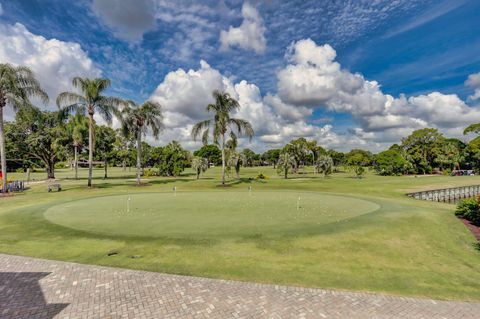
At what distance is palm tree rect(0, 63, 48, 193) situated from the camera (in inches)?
1038

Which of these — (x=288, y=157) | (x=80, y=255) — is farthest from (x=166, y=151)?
(x=80, y=255)

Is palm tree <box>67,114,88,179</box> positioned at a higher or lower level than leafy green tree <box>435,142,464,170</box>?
higher

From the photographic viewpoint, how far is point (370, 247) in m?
10.3

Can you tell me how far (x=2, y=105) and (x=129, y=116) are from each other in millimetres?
14361

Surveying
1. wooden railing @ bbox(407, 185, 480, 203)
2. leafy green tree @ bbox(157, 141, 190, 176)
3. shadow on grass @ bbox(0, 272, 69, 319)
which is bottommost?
wooden railing @ bbox(407, 185, 480, 203)

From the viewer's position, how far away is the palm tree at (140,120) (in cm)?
3812

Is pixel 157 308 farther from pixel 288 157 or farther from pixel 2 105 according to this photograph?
pixel 288 157

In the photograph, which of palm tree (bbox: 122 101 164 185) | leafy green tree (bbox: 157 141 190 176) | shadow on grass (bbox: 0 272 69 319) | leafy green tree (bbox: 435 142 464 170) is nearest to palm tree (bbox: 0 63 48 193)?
palm tree (bbox: 122 101 164 185)

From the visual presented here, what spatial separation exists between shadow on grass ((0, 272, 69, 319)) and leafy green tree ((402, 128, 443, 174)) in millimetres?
94419

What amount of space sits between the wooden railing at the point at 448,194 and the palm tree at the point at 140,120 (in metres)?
37.3

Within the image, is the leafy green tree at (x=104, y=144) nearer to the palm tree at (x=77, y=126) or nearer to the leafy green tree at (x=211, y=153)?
the palm tree at (x=77, y=126)

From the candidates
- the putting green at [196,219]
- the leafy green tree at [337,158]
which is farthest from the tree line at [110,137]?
the leafy green tree at [337,158]

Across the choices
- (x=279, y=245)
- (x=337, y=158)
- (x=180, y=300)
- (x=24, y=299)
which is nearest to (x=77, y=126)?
(x=24, y=299)

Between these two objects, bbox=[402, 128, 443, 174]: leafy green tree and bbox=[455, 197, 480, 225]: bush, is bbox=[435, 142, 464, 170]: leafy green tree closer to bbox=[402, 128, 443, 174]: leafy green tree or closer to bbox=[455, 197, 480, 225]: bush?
bbox=[402, 128, 443, 174]: leafy green tree
